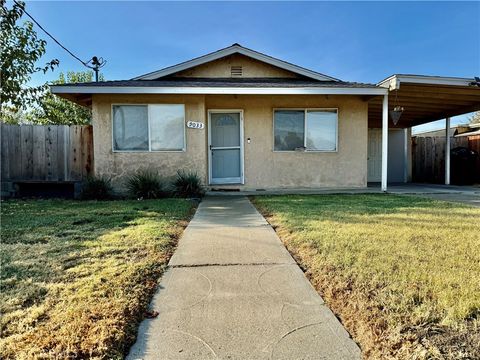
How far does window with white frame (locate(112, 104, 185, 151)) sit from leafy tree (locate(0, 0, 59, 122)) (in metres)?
2.13

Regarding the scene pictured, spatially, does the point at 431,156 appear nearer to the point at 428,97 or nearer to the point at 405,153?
the point at 405,153

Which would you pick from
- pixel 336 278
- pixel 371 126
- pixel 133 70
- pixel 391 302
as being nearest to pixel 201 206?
pixel 336 278

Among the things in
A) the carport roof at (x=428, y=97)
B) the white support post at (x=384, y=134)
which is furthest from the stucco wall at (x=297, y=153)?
the carport roof at (x=428, y=97)

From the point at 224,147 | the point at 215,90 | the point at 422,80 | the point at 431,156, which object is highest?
the point at 422,80

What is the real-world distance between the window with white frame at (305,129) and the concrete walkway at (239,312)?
6.16 meters

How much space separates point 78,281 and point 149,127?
21.9 ft

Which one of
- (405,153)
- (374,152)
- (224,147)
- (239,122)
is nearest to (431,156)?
(405,153)

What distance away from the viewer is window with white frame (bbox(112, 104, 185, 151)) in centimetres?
880

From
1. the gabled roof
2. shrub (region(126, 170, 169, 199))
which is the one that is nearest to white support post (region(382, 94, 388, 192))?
the gabled roof

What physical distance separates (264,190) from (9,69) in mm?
6921

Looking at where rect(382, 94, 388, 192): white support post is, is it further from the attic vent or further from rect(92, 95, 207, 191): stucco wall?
rect(92, 95, 207, 191): stucco wall

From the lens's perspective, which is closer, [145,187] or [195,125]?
[145,187]

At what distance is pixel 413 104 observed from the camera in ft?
35.5

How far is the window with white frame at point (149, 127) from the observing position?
347 inches
